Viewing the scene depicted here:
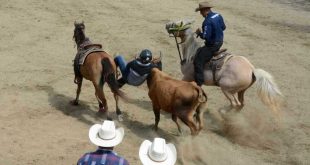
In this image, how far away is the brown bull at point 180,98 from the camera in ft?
26.8

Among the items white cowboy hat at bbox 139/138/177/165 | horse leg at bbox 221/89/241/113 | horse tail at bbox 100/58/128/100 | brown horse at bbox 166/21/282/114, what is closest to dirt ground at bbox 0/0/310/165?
horse leg at bbox 221/89/241/113

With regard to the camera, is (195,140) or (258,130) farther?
(258,130)

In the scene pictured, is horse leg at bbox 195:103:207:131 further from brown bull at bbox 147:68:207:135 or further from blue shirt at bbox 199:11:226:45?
blue shirt at bbox 199:11:226:45

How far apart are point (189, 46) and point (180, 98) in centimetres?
197

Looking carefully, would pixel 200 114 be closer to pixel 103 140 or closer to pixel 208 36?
pixel 208 36

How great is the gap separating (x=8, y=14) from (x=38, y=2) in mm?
1761

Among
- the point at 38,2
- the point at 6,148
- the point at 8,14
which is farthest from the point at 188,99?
the point at 38,2

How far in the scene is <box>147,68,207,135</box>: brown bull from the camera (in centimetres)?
817

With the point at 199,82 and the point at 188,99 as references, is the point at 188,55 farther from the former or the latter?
the point at 188,99

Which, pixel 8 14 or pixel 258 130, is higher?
pixel 8 14

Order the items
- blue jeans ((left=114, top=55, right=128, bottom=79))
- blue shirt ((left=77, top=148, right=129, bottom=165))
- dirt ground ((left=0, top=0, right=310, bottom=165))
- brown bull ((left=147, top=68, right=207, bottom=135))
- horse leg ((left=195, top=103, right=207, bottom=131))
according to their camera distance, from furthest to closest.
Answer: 1. blue jeans ((left=114, top=55, right=128, bottom=79))
2. horse leg ((left=195, top=103, right=207, bottom=131))
3. dirt ground ((left=0, top=0, right=310, bottom=165))
4. brown bull ((left=147, top=68, right=207, bottom=135))
5. blue shirt ((left=77, top=148, right=129, bottom=165))

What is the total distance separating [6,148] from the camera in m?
8.05

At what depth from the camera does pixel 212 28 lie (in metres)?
9.24

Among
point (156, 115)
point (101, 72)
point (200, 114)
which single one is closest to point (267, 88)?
point (200, 114)
